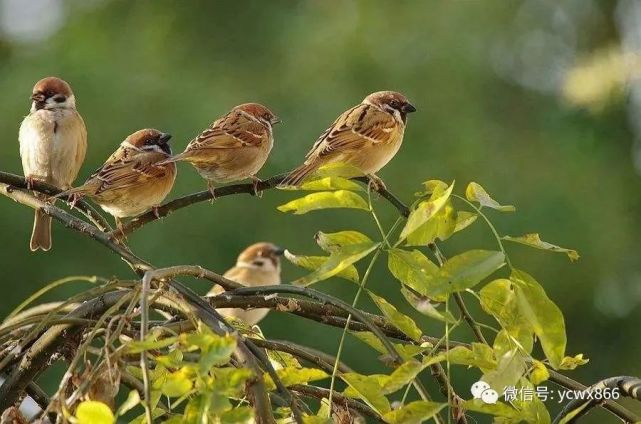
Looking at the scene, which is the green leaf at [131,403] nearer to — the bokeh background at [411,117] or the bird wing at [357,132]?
the bird wing at [357,132]

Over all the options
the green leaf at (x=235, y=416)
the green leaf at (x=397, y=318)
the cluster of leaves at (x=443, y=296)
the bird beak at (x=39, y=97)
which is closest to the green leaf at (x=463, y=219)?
the cluster of leaves at (x=443, y=296)

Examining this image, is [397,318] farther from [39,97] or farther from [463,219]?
[39,97]

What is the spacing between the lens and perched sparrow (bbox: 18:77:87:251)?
3.72m

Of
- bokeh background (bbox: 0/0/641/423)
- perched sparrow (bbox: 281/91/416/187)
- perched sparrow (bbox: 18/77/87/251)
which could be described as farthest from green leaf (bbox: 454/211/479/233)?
bokeh background (bbox: 0/0/641/423)

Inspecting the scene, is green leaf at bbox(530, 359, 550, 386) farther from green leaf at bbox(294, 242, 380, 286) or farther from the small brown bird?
the small brown bird

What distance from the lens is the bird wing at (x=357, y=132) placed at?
328cm

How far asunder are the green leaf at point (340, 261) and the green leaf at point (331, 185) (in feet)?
0.41

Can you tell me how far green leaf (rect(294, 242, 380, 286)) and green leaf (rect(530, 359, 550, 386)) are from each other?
23cm

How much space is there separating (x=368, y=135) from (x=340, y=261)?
2226mm

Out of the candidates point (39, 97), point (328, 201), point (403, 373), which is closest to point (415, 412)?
point (403, 373)

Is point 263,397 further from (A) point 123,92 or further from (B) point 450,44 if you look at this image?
(B) point 450,44

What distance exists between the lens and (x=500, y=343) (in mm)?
1315

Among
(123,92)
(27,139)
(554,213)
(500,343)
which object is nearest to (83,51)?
(123,92)

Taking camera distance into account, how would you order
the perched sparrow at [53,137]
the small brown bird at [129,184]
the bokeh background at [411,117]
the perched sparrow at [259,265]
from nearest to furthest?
the small brown bird at [129,184] → the perched sparrow at [53,137] → the perched sparrow at [259,265] → the bokeh background at [411,117]
